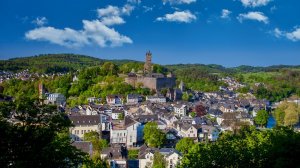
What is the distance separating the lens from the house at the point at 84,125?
39781mm

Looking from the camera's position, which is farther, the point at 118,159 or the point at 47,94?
the point at 47,94

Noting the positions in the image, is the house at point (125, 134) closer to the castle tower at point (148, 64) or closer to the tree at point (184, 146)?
the tree at point (184, 146)

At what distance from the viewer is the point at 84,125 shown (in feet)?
132

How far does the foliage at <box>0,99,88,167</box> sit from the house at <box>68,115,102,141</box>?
96.2ft

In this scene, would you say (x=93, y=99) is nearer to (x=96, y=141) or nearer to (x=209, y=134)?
(x=209, y=134)

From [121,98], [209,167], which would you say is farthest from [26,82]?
[209,167]

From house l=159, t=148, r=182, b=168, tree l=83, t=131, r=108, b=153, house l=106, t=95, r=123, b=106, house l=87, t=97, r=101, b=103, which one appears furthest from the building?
house l=159, t=148, r=182, b=168

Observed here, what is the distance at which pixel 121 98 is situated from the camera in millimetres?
62844

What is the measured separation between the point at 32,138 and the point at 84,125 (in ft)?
101

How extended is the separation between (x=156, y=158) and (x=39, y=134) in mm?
18773

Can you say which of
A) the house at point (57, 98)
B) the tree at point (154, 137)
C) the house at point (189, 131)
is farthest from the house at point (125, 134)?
the house at point (57, 98)

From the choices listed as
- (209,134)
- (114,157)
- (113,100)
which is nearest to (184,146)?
(114,157)

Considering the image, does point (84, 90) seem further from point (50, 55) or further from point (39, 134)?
point (50, 55)

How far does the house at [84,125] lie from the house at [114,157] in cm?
886
